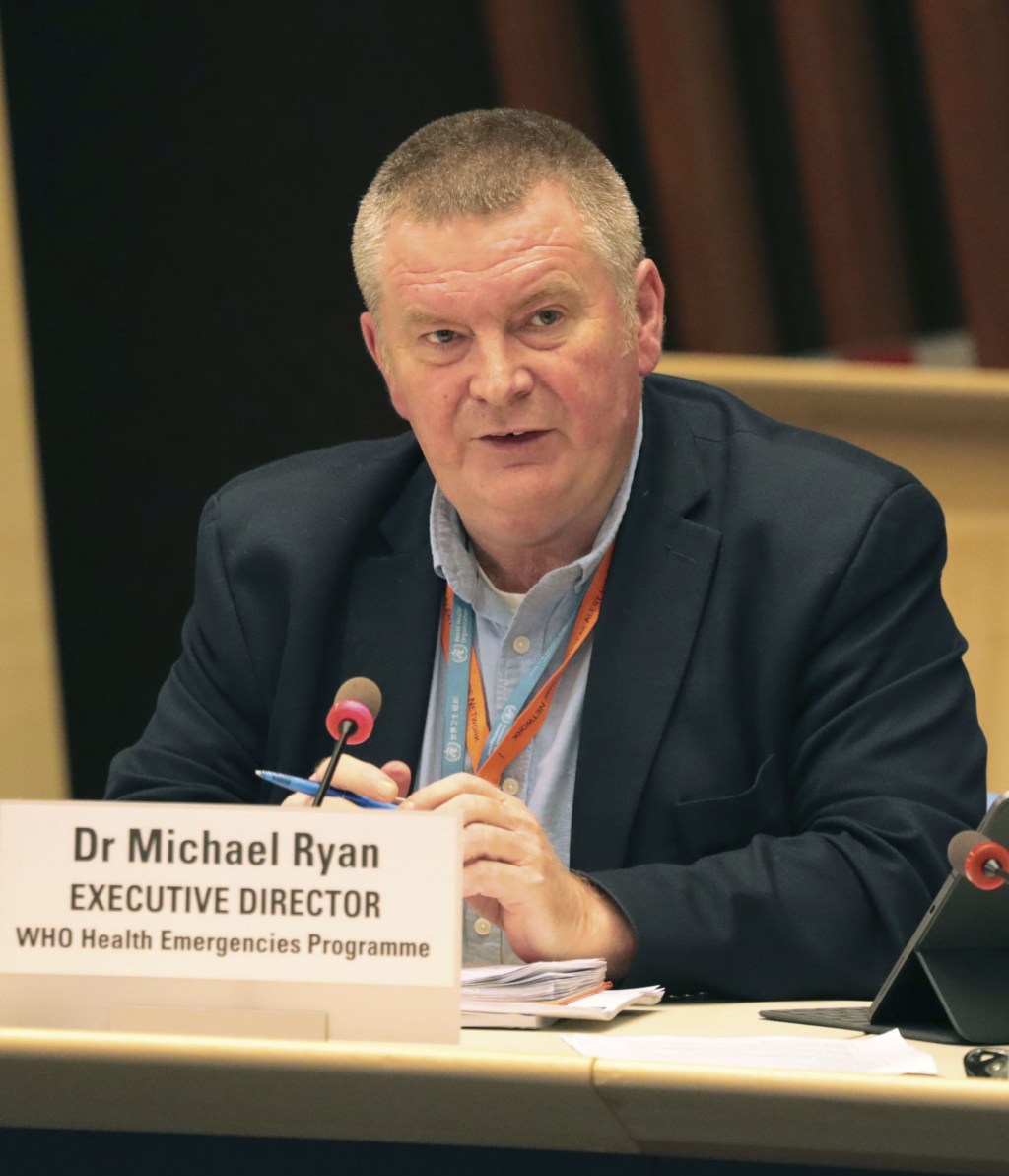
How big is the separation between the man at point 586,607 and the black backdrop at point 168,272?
6.08 ft

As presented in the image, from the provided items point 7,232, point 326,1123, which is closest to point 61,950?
point 326,1123

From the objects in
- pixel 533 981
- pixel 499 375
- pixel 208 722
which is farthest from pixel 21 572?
pixel 533 981

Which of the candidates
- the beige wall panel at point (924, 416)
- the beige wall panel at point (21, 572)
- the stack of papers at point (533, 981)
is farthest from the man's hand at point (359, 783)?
the beige wall panel at point (21, 572)

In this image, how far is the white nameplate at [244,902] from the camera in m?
1.23

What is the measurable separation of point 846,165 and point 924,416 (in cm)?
83

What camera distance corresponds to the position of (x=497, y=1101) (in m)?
1.08

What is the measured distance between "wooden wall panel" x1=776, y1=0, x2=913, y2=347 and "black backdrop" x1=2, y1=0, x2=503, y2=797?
90cm

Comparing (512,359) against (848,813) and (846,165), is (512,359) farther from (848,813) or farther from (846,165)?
(846,165)

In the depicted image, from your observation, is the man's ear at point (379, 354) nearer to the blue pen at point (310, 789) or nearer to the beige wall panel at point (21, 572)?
the blue pen at point (310, 789)

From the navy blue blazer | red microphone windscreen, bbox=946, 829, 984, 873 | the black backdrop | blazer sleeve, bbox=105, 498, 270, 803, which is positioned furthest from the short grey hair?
the black backdrop

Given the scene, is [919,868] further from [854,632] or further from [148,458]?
[148,458]

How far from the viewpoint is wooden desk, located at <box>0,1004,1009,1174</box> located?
Result: 3.40 feet

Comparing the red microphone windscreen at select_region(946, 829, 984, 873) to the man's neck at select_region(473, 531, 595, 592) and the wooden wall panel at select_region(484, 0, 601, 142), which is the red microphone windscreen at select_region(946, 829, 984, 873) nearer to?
the man's neck at select_region(473, 531, 595, 592)

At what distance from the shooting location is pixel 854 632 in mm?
1918
